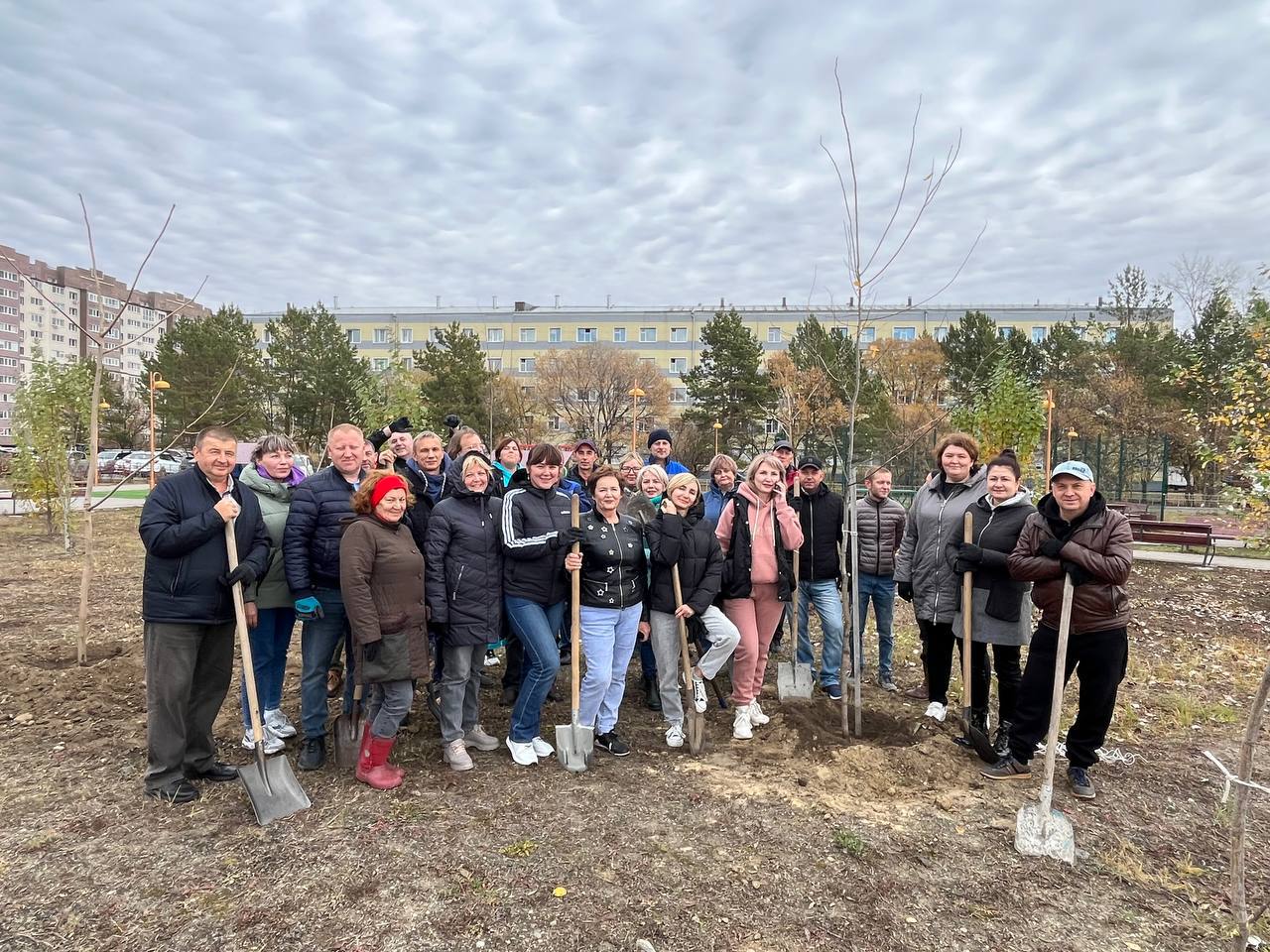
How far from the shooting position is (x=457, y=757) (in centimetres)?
404

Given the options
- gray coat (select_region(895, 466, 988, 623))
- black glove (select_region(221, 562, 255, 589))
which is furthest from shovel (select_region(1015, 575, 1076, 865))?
black glove (select_region(221, 562, 255, 589))

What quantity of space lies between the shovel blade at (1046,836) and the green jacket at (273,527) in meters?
4.16

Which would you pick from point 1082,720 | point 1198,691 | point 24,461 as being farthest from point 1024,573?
point 24,461

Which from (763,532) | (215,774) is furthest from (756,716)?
(215,774)

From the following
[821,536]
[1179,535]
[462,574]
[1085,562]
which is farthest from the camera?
[1179,535]

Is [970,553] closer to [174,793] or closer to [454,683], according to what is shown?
[454,683]

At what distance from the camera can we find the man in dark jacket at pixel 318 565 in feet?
12.9

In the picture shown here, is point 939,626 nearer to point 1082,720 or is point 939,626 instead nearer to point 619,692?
point 1082,720

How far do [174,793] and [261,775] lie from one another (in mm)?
507

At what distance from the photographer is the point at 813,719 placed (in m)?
4.89

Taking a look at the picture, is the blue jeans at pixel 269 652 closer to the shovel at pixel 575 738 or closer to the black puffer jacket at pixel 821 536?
the shovel at pixel 575 738

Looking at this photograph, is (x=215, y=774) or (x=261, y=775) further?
(x=215, y=774)

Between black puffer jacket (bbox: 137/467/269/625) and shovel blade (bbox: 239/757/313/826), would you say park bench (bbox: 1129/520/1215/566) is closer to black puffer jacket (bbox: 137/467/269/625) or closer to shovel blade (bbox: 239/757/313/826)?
shovel blade (bbox: 239/757/313/826)

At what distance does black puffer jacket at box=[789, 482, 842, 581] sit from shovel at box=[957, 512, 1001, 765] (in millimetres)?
1092
